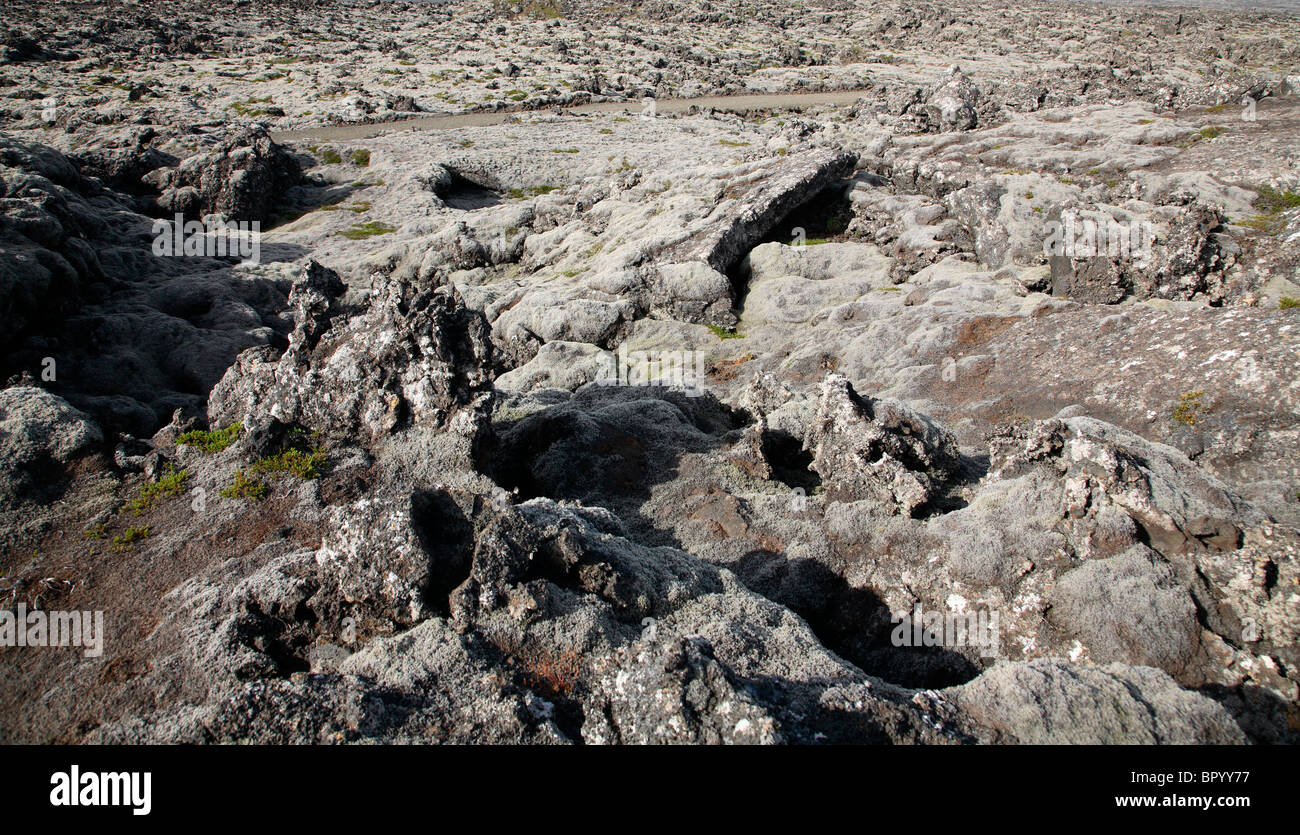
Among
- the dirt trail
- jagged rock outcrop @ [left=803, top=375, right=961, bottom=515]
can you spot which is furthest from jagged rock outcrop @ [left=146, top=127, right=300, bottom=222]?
jagged rock outcrop @ [left=803, top=375, right=961, bottom=515]

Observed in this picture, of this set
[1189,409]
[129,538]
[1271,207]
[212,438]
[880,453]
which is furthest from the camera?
[1271,207]

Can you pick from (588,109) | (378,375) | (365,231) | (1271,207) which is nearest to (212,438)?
(378,375)

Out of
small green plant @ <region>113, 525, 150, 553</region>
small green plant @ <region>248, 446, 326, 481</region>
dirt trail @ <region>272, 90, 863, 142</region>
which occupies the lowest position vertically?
small green plant @ <region>113, 525, 150, 553</region>

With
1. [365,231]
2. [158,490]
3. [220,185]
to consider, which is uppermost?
[220,185]

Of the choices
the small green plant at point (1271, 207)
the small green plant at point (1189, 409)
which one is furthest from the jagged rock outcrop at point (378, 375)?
the small green plant at point (1271, 207)

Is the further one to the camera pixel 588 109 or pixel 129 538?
pixel 588 109

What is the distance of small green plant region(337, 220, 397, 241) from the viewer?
41312 millimetres

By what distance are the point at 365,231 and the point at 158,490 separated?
31.3 m

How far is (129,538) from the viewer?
13.1 metres

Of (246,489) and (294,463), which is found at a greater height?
(294,463)

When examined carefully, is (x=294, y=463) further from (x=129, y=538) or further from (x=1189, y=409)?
(x=1189, y=409)

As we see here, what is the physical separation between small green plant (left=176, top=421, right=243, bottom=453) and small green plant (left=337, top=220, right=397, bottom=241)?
27.8 m

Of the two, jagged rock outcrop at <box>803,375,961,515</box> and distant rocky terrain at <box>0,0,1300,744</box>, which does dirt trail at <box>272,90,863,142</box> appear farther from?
jagged rock outcrop at <box>803,375,961,515</box>
